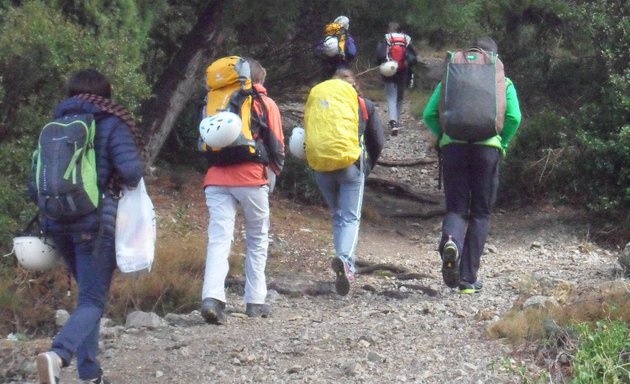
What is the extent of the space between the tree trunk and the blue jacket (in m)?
5.33

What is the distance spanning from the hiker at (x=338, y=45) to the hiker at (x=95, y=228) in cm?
503

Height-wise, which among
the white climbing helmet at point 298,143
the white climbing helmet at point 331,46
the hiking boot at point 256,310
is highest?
the white climbing helmet at point 331,46

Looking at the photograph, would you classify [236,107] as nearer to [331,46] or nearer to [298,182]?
[331,46]

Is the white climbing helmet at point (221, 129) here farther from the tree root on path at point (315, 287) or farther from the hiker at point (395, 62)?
the hiker at point (395, 62)

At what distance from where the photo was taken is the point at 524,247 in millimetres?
10891

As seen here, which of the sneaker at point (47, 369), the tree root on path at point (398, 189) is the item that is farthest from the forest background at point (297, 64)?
the sneaker at point (47, 369)

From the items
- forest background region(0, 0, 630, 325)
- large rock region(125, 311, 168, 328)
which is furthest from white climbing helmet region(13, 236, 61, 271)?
forest background region(0, 0, 630, 325)

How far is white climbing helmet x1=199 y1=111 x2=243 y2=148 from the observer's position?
6.62 meters

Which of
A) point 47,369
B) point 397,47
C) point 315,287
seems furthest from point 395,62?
point 47,369

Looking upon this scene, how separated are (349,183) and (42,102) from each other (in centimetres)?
240

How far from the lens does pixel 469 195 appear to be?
7656mm

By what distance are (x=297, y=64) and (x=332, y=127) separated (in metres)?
5.30

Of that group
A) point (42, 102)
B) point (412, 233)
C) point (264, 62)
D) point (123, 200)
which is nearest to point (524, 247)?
point (412, 233)

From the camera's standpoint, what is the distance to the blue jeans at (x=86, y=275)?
5.37 m
